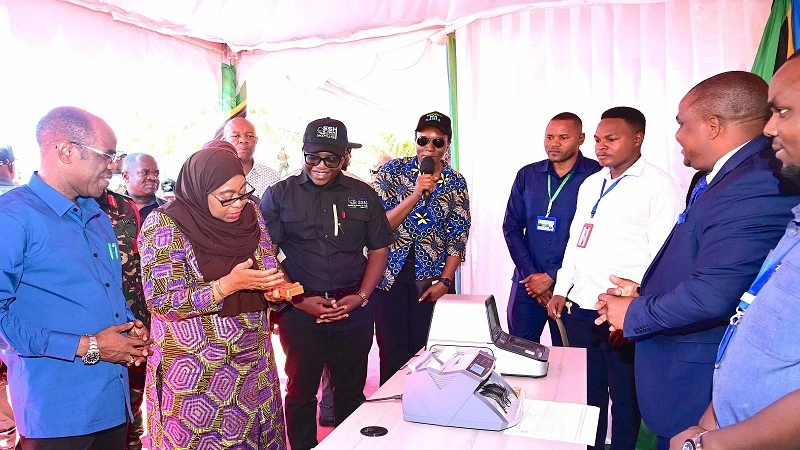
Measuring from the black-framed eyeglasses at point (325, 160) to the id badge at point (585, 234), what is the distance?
4.09ft

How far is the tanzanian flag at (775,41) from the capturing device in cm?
350

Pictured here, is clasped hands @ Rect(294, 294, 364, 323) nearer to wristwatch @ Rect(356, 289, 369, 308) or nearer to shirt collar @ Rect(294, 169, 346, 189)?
wristwatch @ Rect(356, 289, 369, 308)

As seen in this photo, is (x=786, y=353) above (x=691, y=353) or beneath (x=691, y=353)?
above

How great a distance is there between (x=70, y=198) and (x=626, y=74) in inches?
140

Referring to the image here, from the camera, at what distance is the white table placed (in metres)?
1.55

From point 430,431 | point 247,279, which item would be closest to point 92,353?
point 247,279

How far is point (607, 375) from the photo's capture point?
2969 mm

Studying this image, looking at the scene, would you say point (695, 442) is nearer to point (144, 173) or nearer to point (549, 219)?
point (549, 219)

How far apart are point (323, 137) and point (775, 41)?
113 inches

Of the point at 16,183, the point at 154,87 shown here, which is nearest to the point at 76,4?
the point at 154,87

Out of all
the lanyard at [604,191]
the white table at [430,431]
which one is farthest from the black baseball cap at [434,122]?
the white table at [430,431]

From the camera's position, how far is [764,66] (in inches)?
141

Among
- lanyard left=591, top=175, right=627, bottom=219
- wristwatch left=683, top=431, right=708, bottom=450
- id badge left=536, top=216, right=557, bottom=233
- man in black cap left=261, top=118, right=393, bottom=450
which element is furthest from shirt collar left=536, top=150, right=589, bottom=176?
wristwatch left=683, top=431, right=708, bottom=450

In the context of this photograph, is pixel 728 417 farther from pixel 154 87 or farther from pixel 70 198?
pixel 154 87
